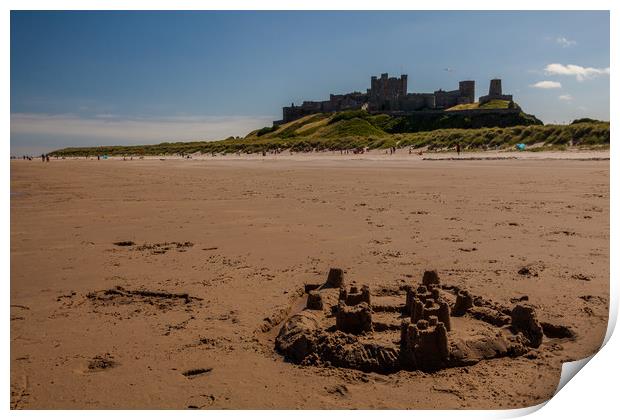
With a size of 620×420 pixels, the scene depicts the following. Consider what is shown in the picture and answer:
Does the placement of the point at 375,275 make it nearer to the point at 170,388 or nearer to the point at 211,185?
the point at 170,388

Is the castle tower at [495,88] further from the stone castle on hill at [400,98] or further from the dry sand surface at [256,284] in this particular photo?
the dry sand surface at [256,284]

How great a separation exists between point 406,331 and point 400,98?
85192mm

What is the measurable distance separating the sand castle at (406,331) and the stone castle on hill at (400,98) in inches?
2986

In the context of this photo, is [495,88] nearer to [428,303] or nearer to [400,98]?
[400,98]

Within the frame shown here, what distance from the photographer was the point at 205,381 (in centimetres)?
362

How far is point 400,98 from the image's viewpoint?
8575 cm

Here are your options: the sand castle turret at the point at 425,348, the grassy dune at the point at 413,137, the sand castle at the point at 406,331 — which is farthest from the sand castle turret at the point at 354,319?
the grassy dune at the point at 413,137

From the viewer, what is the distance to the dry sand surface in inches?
138

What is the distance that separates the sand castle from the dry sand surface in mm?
109

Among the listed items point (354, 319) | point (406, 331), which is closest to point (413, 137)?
point (354, 319)

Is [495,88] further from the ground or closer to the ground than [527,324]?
further from the ground

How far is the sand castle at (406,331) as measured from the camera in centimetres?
376

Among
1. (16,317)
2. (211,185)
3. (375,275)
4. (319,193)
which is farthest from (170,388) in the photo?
(211,185)
